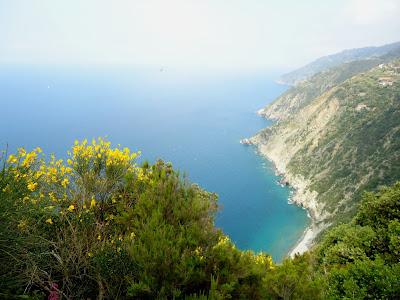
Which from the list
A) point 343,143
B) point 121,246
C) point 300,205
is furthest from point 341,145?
point 121,246

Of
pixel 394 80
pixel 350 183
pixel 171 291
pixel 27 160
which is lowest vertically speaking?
pixel 171 291

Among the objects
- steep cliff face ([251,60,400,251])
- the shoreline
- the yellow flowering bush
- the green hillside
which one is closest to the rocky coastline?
the shoreline

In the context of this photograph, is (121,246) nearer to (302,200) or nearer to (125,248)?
(125,248)

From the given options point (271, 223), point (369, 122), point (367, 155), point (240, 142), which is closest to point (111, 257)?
point (271, 223)

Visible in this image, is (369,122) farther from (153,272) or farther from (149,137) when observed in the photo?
(153,272)

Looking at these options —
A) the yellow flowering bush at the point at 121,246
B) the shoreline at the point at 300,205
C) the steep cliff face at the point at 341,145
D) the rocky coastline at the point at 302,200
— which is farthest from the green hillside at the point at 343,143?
the yellow flowering bush at the point at 121,246
